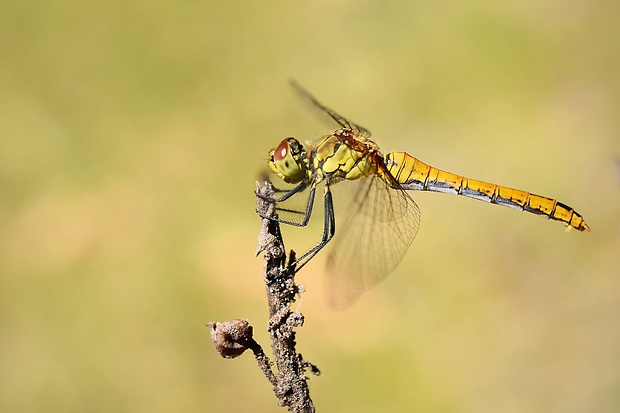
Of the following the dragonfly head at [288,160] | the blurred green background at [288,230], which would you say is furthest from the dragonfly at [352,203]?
the blurred green background at [288,230]

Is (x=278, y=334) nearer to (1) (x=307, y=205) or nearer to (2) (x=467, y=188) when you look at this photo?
(1) (x=307, y=205)

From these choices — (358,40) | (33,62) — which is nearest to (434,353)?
(358,40)

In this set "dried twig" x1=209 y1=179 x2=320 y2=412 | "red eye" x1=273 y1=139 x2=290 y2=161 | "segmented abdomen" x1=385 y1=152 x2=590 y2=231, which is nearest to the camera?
"dried twig" x1=209 y1=179 x2=320 y2=412

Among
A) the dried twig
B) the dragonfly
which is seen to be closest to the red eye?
the dragonfly

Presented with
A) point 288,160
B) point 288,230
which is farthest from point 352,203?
point 288,230

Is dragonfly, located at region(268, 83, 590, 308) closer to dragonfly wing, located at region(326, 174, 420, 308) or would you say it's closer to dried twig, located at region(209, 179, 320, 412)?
dragonfly wing, located at region(326, 174, 420, 308)

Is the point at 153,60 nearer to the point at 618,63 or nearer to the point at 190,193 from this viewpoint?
the point at 190,193
